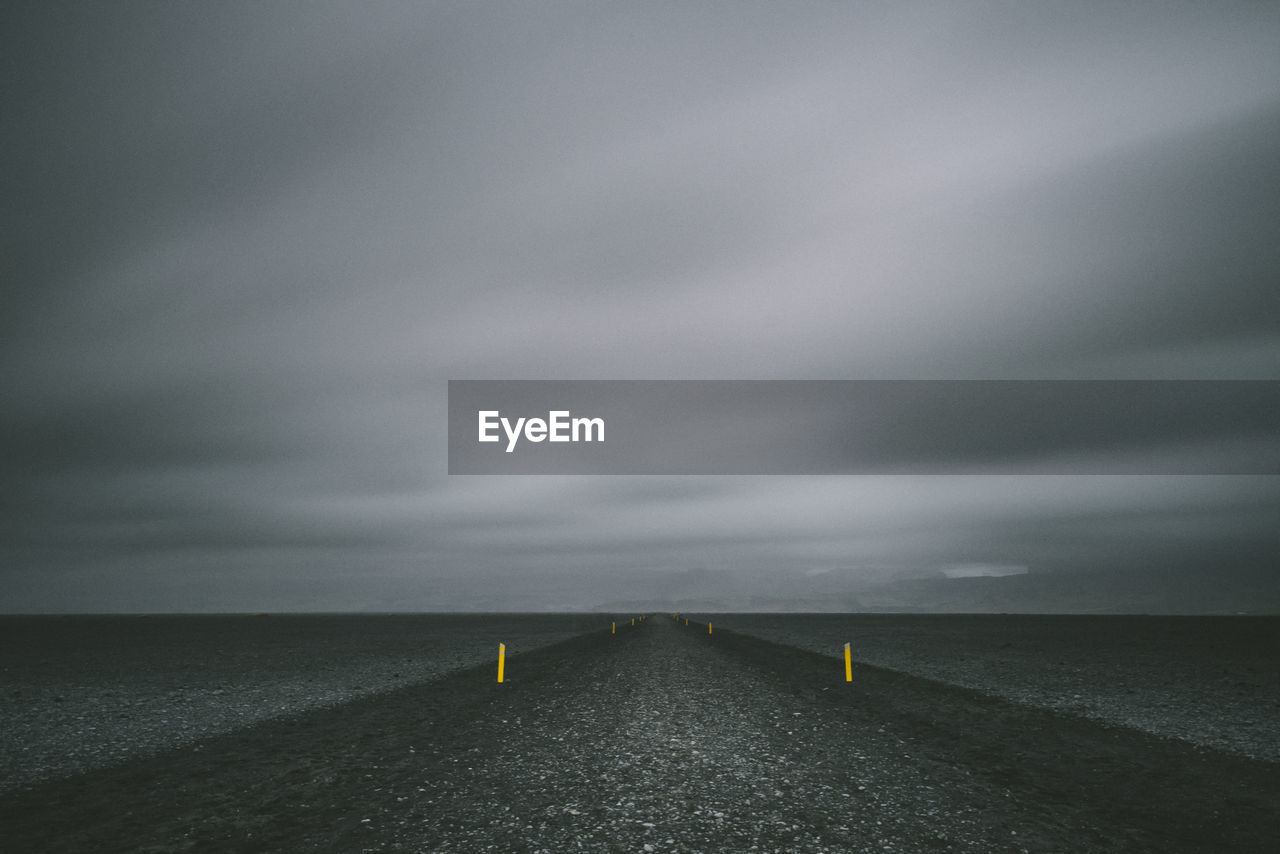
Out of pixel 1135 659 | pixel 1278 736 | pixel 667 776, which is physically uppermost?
pixel 667 776

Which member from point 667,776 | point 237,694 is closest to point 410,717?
point 667,776

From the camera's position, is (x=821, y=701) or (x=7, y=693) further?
(x=7, y=693)

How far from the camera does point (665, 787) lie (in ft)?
40.3

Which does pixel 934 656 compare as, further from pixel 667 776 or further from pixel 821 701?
pixel 667 776

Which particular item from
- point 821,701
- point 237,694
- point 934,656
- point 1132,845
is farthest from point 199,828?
point 934,656

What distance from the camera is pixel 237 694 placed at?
1071 inches

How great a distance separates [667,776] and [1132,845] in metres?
7.51

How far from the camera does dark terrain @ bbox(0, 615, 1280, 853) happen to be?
9641 millimetres

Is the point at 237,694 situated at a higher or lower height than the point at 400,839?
lower

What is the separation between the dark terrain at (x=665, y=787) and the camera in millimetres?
9641

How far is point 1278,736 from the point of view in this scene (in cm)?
1908

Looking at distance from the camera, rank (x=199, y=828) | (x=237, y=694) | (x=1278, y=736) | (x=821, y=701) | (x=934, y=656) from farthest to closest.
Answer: (x=934, y=656) < (x=237, y=694) < (x=821, y=701) < (x=1278, y=736) < (x=199, y=828)

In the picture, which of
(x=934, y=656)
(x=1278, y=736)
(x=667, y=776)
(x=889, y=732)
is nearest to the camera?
(x=667, y=776)

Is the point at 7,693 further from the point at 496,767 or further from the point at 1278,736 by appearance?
the point at 1278,736
